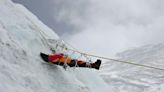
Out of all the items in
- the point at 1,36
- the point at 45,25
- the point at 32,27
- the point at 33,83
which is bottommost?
the point at 33,83

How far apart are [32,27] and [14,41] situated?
2.53 m

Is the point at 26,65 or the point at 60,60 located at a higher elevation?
the point at 60,60

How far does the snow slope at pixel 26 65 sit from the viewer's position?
13414 millimetres

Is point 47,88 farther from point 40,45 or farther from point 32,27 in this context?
point 32,27

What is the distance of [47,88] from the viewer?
14641mm

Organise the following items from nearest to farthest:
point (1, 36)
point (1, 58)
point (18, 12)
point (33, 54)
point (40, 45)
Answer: point (1, 58), point (1, 36), point (33, 54), point (40, 45), point (18, 12)

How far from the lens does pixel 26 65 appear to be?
47.6ft

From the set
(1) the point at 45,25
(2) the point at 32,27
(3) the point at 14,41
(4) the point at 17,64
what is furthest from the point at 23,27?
(1) the point at 45,25

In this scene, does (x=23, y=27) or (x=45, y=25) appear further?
(x=45, y=25)

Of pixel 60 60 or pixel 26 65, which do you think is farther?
pixel 60 60

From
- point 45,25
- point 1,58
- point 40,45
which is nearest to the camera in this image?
point 1,58

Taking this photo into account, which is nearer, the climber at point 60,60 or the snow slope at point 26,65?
the snow slope at point 26,65

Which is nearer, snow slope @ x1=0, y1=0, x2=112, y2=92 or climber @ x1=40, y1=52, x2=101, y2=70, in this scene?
snow slope @ x1=0, y1=0, x2=112, y2=92

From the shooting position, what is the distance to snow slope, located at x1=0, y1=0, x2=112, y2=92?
1341 centimetres
